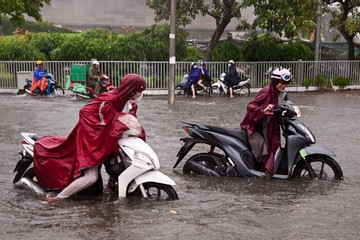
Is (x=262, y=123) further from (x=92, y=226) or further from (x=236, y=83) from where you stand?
(x=236, y=83)

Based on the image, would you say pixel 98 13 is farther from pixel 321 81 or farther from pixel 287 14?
pixel 287 14

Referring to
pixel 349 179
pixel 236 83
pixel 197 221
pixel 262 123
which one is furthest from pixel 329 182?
pixel 236 83

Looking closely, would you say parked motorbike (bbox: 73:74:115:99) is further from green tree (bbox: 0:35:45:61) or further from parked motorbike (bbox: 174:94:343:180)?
parked motorbike (bbox: 174:94:343:180)

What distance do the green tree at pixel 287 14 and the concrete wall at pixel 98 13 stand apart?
3051 cm

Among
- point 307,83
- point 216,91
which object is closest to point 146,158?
point 216,91

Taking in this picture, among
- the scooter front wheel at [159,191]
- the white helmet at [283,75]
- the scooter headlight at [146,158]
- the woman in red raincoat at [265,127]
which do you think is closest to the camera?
→ the scooter headlight at [146,158]

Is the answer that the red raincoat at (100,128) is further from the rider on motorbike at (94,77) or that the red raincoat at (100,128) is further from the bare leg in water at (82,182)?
the rider on motorbike at (94,77)

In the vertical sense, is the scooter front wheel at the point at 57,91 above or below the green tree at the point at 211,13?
below

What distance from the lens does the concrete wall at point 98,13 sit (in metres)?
50.8

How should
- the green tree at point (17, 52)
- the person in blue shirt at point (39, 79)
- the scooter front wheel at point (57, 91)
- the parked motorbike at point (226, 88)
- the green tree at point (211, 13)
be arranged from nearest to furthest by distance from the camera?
the person in blue shirt at point (39, 79) < the scooter front wheel at point (57, 91) < the parked motorbike at point (226, 88) < the green tree at point (17, 52) < the green tree at point (211, 13)

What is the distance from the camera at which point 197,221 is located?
5.53m

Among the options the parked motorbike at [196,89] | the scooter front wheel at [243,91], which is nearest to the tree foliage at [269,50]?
the scooter front wheel at [243,91]

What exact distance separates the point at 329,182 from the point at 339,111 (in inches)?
368

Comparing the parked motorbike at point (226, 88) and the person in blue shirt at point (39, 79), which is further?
the parked motorbike at point (226, 88)
